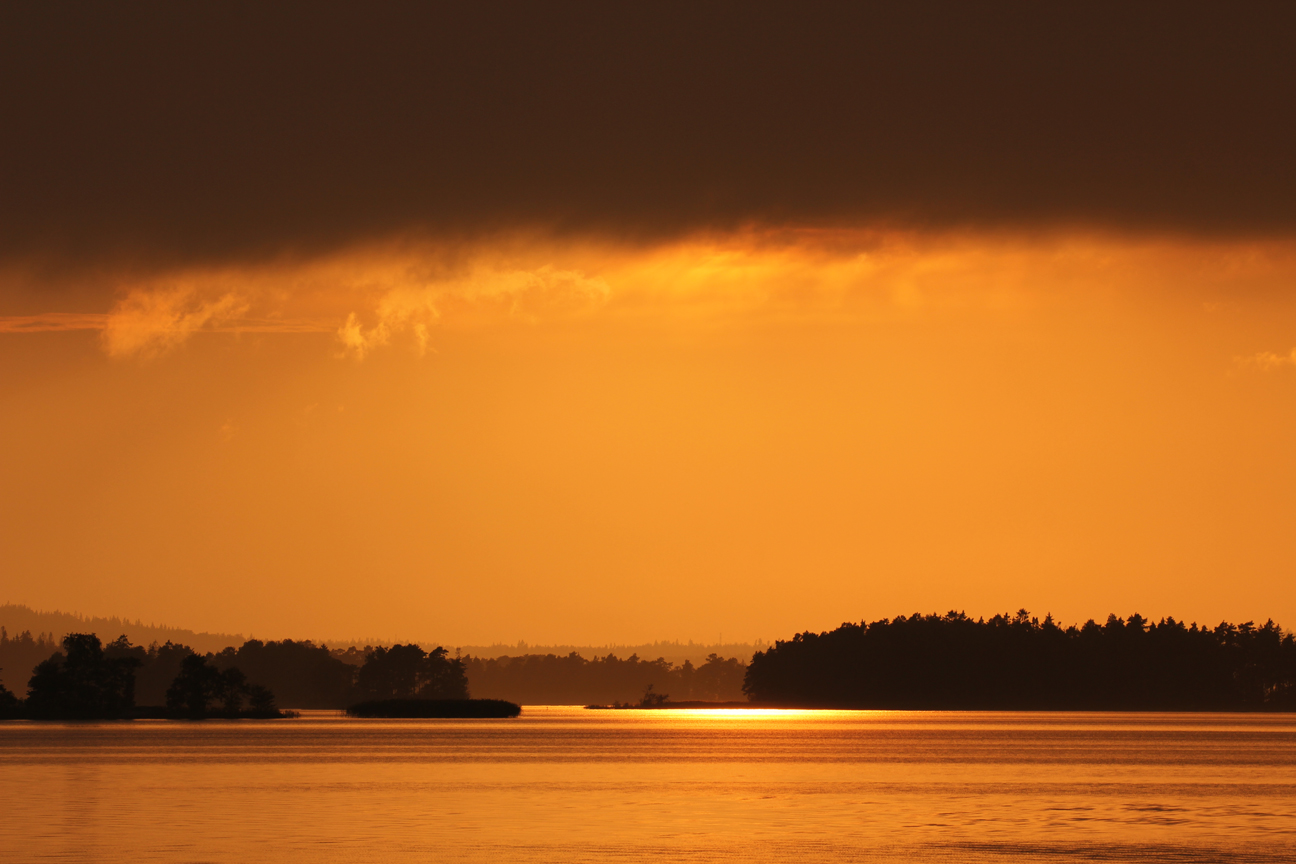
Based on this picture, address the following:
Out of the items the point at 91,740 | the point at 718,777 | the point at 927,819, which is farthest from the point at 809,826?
the point at 91,740

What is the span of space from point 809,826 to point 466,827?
1315 centimetres

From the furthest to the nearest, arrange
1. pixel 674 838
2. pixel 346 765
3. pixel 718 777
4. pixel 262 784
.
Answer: pixel 346 765 < pixel 718 777 < pixel 262 784 < pixel 674 838

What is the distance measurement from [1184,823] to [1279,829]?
3.80 m

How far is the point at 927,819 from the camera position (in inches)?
2744

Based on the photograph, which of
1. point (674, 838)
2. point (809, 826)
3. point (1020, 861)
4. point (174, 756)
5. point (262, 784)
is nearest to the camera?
point (1020, 861)

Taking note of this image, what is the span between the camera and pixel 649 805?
77.3 m

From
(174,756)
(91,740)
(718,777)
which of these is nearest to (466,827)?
(718,777)

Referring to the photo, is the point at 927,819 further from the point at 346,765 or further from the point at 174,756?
the point at 174,756

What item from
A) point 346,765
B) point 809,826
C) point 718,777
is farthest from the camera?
point 346,765

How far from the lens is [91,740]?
6737 inches

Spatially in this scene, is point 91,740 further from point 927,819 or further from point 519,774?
point 927,819

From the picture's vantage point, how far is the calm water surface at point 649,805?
187 feet

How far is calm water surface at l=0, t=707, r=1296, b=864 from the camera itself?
5700 centimetres

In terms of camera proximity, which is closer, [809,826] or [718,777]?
[809,826]
